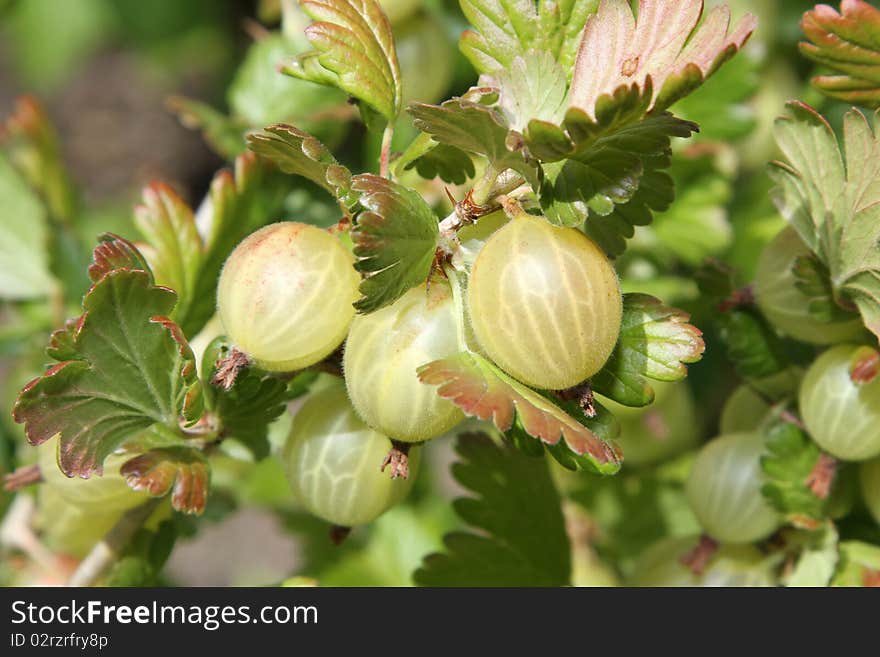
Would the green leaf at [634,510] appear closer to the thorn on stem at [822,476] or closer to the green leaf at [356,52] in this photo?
the thorn on stem at [822,476]

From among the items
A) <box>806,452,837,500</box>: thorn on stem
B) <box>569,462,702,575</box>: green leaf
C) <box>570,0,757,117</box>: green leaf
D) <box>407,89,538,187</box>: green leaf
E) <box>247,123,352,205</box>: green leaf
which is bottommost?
<box>569,462,702,575</box>: green leaf

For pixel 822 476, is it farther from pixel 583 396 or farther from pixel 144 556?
pixel 144 556

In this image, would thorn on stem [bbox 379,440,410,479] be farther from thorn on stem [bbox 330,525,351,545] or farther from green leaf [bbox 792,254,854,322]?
green leaf [bbox 792,254,854,322]

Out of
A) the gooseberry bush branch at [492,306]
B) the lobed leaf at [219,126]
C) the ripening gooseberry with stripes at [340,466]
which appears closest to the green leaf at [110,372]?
the gooseberry bush branch at [492,306]

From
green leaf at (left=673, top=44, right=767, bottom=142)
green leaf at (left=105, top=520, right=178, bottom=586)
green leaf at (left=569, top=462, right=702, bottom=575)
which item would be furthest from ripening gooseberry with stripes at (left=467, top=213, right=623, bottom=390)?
green leaf at (left=569, top=462, right=702, bottom=575)

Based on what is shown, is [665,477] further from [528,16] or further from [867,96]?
[528,16]

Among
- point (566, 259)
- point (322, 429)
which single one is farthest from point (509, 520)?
point (566, 259)

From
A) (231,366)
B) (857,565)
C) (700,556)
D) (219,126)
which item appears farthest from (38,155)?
(857,565)
